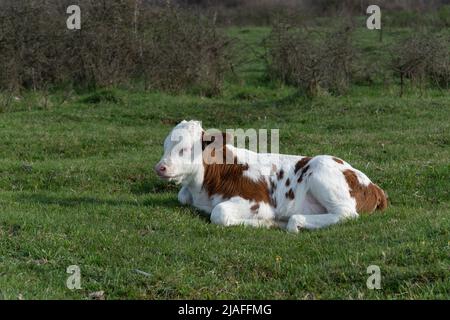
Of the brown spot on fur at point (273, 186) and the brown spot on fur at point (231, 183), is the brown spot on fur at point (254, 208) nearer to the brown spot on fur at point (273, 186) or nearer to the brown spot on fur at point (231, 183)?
the brown spot on fur at point (231, 183)

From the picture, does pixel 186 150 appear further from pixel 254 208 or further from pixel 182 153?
pixel 254 208

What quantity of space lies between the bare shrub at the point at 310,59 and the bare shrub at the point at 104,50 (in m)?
2.02

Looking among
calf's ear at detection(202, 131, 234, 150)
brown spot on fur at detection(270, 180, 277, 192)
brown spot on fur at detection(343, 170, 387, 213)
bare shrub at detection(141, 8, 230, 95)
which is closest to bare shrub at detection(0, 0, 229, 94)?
bare shrub at detection(141, 8, 230, 95)

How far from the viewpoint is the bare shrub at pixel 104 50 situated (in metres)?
24.3

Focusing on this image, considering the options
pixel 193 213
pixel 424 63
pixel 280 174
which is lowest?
pixel 193 213

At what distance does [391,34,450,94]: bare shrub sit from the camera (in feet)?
80.7

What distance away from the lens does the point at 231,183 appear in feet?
35.0

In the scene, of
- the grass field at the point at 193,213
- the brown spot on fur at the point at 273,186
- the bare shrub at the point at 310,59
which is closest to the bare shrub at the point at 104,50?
the bare shrub at the point at 310,59

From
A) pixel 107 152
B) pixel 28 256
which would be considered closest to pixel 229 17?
pixel 107 152

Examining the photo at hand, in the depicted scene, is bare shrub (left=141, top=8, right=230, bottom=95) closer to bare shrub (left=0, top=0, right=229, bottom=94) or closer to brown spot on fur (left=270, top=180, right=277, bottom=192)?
bare shrub (left=0, top=0, right=229, bottom=94)

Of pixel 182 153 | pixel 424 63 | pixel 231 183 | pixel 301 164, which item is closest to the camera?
pixel 182 153

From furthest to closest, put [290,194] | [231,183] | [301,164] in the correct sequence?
[301,164], [231,183], [290,194]

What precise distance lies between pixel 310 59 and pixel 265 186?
13710 millimetres

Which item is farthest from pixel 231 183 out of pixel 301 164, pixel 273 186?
pixel 301 164
